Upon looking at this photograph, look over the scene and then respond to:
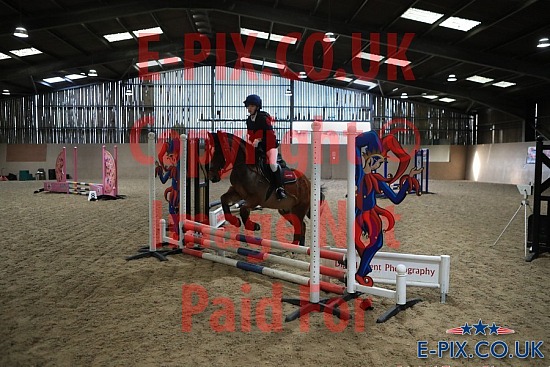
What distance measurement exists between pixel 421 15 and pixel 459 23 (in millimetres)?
1086

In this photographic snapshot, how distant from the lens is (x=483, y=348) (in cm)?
246

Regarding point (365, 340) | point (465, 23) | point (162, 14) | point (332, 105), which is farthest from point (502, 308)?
point (332, 105)

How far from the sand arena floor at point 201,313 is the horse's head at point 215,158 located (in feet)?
3.32

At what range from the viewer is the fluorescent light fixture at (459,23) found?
1035cm

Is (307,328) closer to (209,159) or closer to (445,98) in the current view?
(209,159)

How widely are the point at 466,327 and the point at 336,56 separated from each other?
584 inches

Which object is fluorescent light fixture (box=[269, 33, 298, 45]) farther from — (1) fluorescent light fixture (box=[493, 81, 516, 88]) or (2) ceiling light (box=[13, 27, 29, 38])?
(1) fluorescent light fixture (box=[493, 81, 516, 88])

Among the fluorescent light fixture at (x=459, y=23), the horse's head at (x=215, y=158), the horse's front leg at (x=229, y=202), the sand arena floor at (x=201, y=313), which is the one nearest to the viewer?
the sand arena floor at (x=201, y=313)

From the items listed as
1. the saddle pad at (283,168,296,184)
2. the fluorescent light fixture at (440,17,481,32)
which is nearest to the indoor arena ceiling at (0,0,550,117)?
the fluorescent light fixture at (440,17,481,32)

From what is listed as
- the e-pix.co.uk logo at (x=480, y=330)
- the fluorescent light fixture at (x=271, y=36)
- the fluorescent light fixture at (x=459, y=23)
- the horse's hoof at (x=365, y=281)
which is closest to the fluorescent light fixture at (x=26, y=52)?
the fluorescent light fixture at (x=271, y=36)

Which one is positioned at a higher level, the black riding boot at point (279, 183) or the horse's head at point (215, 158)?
the horse's head at point (215, 158)

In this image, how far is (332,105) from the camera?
21.6 m

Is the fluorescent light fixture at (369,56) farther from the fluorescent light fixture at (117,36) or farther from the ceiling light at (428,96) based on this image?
the fluorescent light fixture at (117,36)

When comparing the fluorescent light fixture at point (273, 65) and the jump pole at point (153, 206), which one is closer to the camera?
the jump pole at point (153, 206)
